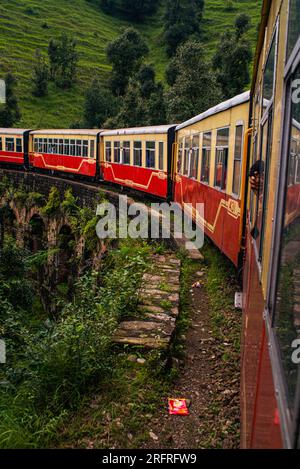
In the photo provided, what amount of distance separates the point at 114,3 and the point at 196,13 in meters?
21.0

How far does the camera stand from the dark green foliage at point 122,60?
185ft

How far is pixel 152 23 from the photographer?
274ft

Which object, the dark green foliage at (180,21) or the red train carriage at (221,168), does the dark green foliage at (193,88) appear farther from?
the dark green foliage at (180,21)

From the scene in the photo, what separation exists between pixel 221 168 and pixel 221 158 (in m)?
0.15

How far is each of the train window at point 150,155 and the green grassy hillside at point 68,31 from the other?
3565cm

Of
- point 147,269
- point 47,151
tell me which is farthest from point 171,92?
point 147,269

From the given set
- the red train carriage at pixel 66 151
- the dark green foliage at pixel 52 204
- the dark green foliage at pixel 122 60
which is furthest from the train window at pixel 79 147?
the dark green foliage at pixel 122 60

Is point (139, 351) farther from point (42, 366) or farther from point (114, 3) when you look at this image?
point (114, 3)

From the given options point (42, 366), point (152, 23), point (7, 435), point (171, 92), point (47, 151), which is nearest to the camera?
point (7, 435)

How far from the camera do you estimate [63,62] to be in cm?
5847

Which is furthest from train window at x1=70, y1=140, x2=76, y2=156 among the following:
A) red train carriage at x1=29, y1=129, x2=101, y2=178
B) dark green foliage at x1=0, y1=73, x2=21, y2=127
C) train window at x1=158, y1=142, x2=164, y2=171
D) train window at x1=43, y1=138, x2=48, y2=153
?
dark green foliage at x1=0, y1=73, x2=21, y2=127

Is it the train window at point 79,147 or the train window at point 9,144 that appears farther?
the train window at point 9,144

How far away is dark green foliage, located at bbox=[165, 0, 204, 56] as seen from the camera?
6906cm

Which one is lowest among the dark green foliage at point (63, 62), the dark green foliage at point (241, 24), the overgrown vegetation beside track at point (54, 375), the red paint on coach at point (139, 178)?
the overgrown vegetation beside track at point (54, 375)
